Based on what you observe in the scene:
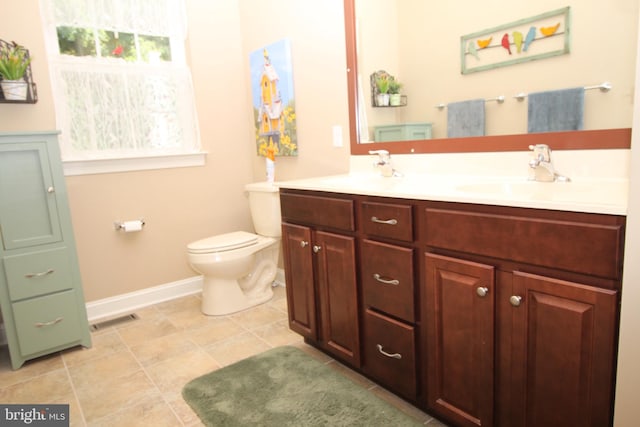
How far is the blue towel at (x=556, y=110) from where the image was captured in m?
1.50

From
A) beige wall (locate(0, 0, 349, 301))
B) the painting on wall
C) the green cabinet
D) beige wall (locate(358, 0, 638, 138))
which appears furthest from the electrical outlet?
the green cabinet

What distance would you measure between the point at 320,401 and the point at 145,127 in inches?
83.0

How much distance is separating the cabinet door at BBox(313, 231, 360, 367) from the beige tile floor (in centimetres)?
16

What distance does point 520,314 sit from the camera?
1220 mm

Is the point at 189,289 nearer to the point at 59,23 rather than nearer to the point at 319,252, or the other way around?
the point at 319,252

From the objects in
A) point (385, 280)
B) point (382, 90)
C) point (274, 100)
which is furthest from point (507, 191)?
point (274, 100)

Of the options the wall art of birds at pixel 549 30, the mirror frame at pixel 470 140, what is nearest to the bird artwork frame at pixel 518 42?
the wall art of birds at pixel 549 30

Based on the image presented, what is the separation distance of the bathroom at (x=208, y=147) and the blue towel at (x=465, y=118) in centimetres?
69

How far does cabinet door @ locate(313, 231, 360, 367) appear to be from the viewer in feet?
5.95

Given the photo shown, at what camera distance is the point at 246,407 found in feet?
5.81

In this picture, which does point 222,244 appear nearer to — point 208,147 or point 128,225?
point 128,225

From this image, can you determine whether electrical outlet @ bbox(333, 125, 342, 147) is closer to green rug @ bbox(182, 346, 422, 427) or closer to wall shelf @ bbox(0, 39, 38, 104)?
green rug @ bbox(182, 346, 422, 427)

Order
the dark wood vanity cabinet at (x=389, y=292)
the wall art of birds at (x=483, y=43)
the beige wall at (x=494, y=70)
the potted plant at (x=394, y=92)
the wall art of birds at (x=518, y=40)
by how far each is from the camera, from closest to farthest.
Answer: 1. the beige wall at (x=494, y=70)
2. the dark wood vanity cabinet at (x=389, y=292)
3. the wall art of birds at (x=518, y=40)
4. the wall art of birds at (x=483, y=43)
5. the potted plant at (x=394, y=92)

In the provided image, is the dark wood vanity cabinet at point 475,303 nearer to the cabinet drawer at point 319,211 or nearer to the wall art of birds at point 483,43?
the cabinet drawer at point 319,211
